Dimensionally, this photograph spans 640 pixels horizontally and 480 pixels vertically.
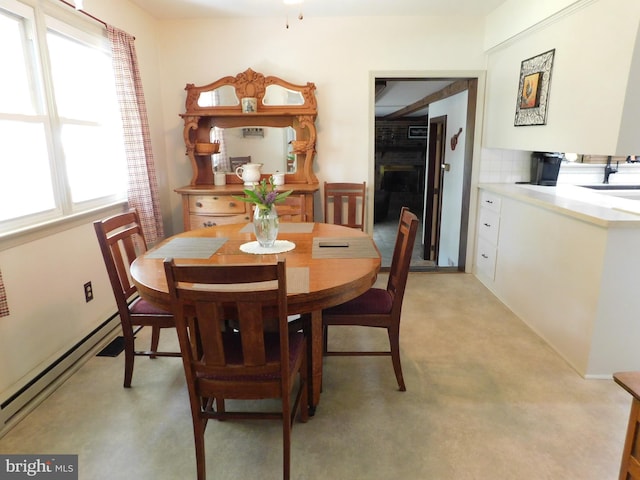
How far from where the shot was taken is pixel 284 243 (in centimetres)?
222

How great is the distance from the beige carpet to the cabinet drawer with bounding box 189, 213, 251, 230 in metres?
1.39

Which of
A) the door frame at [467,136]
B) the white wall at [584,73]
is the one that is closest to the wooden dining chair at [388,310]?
the white wall at [584,73]

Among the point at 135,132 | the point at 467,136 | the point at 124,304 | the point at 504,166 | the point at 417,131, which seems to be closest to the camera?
the point at 124,304

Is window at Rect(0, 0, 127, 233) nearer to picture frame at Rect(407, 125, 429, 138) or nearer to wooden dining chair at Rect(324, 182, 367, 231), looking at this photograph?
wooden dining chair at Rect(324, 182, 367, 231)

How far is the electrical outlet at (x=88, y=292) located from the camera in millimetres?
2619

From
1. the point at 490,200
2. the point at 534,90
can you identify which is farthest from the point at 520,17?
the point at 490,200

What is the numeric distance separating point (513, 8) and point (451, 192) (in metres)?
2.10

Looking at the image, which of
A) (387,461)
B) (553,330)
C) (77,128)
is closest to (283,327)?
(387,461)

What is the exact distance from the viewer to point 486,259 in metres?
3.65

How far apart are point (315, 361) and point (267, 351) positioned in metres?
0.35

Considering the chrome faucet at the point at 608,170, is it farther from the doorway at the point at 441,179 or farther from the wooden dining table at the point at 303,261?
the wooden dining table at the point at 303,261

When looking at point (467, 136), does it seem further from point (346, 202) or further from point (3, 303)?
point (3, 303)

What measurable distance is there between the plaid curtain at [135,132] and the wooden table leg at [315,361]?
1.97m

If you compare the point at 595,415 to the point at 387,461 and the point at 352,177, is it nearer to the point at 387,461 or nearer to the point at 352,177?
the point at 387,461
